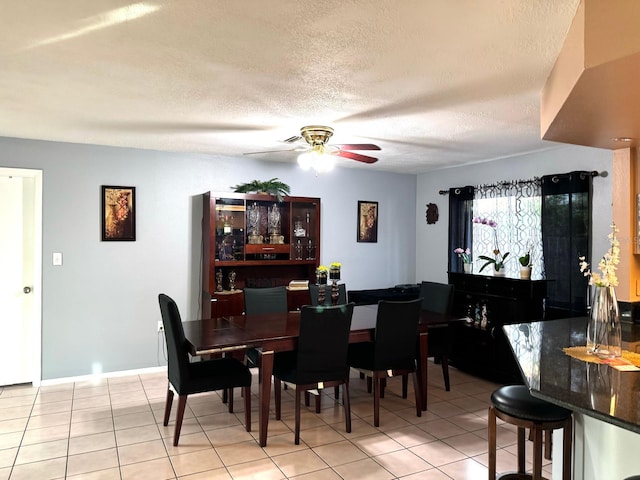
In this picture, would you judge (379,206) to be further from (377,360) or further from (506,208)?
(377,360)

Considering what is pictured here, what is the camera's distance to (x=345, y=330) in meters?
3.20

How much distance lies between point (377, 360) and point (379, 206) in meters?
2.91

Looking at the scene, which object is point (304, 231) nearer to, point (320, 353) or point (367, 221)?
point (367, 221)

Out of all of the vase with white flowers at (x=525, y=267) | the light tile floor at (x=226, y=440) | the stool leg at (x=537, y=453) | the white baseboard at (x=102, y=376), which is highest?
the vase with white flowers at (x=525, y=267)

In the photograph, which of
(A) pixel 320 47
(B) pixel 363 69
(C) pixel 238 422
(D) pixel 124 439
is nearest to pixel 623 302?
(B) pixel 363 69

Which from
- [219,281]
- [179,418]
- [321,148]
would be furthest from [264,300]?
[321,148]

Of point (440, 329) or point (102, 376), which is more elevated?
point (440, 329)

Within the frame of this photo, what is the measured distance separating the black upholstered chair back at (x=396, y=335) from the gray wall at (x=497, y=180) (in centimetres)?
189

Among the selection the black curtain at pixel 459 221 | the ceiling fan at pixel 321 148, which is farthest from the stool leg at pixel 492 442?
the black curtain at pixel 459 221

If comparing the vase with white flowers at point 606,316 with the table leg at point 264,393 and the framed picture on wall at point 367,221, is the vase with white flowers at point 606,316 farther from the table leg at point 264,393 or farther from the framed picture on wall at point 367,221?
the framed picture on wall at point 367,221

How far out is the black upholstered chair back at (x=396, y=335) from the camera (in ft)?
11.1

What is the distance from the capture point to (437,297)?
443 cm

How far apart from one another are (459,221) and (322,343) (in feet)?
9.82

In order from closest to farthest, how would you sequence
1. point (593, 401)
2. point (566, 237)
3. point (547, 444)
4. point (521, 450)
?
point (593, 401)
point (521, 450)
point (547, 444)
point (566, 237)
